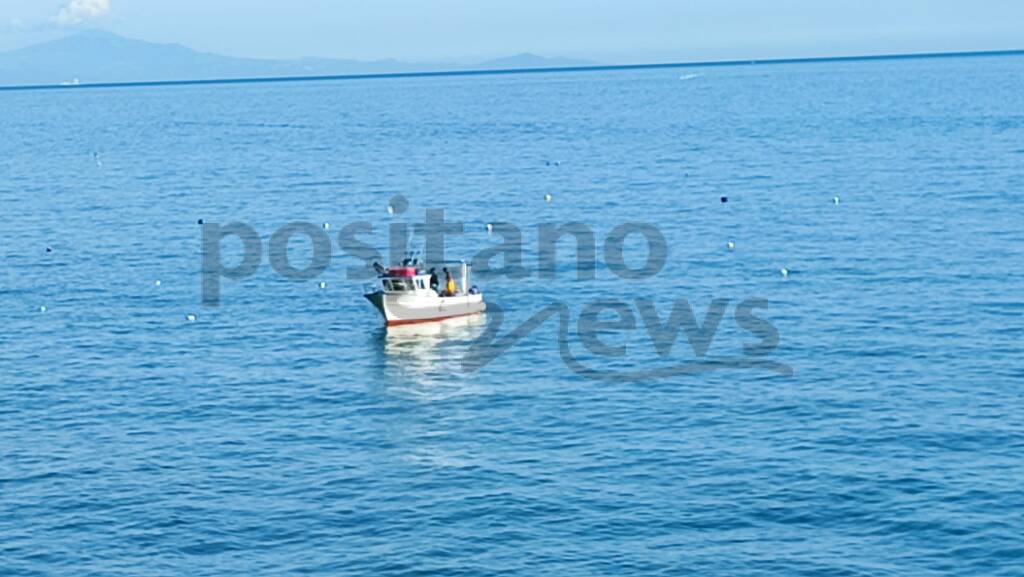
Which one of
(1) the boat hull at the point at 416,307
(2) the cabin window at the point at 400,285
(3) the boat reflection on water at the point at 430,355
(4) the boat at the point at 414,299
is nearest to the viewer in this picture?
(3) the boat reflection on water at the point at 430,355

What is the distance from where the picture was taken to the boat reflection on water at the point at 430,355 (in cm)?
7056

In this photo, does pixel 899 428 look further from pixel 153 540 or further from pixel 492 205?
pixel 492 205

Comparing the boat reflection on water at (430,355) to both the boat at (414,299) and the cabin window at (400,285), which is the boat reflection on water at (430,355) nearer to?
the boat at (414,299)

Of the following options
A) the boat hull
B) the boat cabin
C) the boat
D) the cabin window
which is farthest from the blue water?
the cabin window

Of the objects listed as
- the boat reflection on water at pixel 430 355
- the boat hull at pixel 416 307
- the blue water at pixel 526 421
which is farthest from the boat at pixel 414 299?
the blue water at pixel 526 421

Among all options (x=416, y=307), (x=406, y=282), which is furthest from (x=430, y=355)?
(x=406, y=282)

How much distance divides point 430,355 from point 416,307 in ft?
19.7

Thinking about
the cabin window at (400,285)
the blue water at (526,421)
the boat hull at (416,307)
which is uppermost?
the cabin window at (400,285)

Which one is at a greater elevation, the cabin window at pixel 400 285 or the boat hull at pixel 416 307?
the cabin window at pixel 400 285

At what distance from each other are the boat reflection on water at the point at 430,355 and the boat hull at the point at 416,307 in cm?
36

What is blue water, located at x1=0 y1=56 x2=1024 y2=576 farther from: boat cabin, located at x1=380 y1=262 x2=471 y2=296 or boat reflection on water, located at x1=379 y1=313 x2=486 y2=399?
boat cabin, located at x1=380 y1=262 x2=471 y2=296

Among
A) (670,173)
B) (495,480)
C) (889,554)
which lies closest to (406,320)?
(495,480)

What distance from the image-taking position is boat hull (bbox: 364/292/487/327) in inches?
3236

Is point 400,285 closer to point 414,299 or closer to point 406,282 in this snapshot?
point 406,282
